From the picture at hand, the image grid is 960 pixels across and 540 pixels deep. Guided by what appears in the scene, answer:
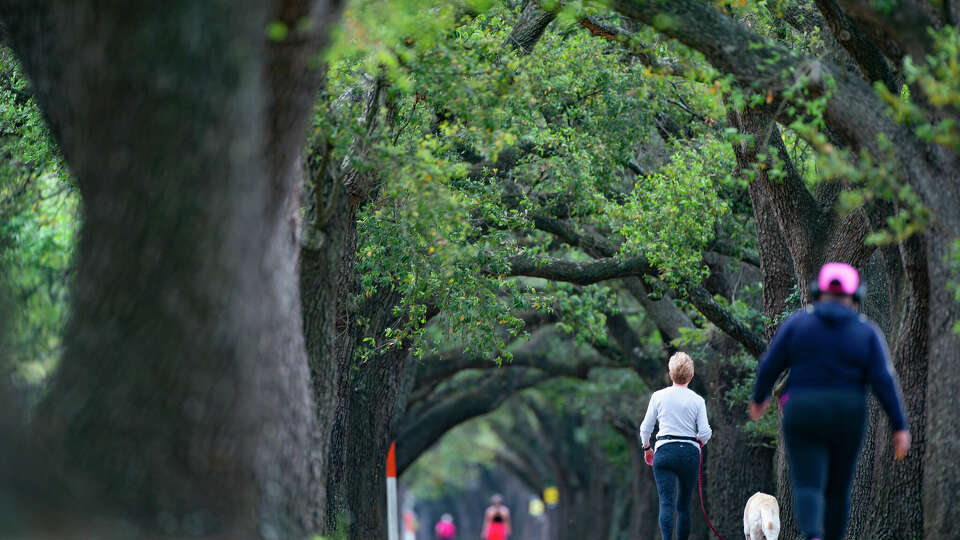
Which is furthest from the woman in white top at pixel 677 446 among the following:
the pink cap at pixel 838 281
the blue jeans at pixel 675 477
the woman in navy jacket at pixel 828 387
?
the pink cap at pixel 838 281

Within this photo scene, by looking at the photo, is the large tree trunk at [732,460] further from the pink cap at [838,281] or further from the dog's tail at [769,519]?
the pink cap at [838,281]

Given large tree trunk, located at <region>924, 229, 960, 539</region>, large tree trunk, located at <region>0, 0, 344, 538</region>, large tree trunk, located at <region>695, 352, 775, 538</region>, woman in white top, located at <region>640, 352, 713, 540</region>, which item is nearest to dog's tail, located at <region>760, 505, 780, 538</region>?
woman in white top, located at <region>640, 352, 713, 540</region>

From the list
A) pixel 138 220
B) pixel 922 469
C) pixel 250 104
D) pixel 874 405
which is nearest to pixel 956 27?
pixel 922 469

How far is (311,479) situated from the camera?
6.65 meters

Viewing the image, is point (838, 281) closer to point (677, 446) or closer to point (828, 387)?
point (828, 387)

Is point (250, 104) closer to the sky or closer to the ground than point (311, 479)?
closer to the sky

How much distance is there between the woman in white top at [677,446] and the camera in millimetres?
9602

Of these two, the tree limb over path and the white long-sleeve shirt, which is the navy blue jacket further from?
the white long-sleeve shirt

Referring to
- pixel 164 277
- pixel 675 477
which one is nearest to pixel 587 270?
pixel 675 477

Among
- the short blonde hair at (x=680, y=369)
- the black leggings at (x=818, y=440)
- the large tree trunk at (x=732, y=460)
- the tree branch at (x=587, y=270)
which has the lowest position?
the black leggings at (x=818, y=440)

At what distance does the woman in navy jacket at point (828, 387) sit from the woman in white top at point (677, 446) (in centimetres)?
273

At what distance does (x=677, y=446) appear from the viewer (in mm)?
9609

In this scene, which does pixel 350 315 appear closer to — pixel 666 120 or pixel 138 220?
pixel 666 120

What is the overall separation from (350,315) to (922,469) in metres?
6.29
